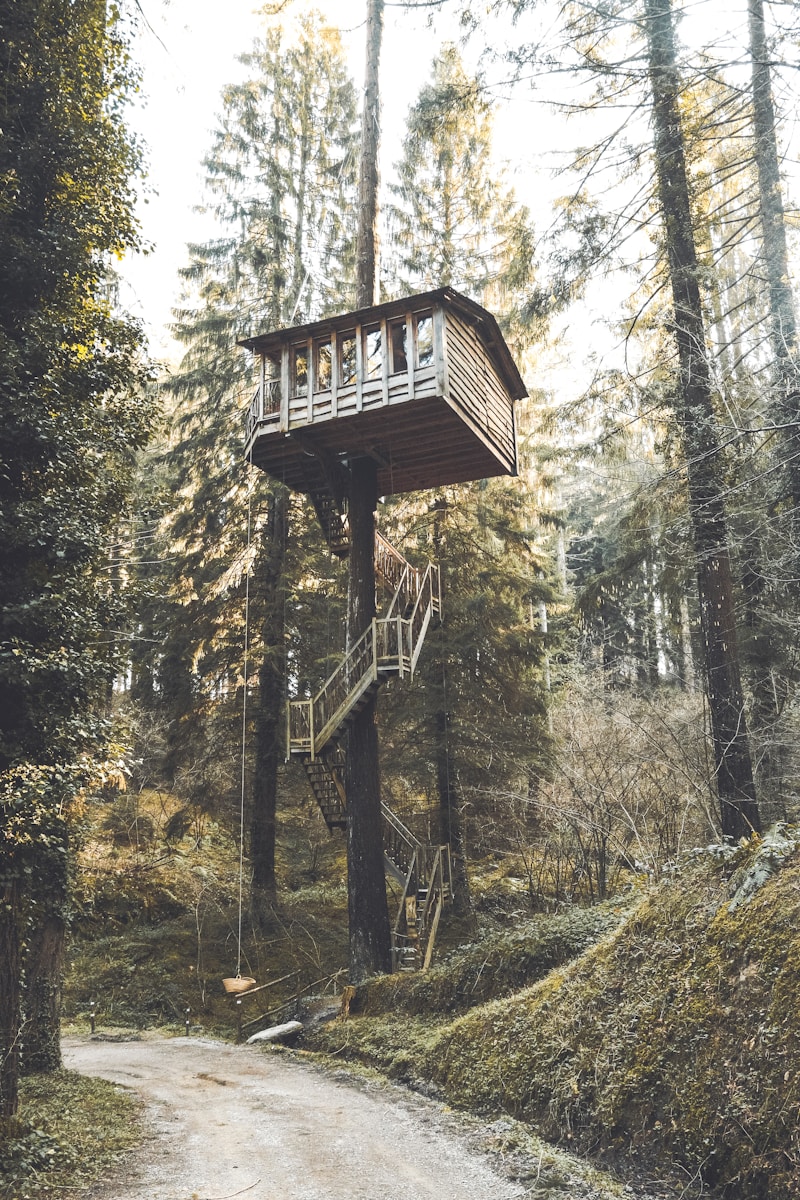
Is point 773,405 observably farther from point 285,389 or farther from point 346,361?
point 285,389

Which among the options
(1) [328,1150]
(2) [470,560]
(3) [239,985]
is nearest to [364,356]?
(2) [470,560]

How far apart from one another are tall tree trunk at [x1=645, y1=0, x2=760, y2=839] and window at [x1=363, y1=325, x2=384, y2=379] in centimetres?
412

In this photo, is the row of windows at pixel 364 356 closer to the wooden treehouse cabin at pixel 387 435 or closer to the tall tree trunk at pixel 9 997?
the wooden treehouse cabin at pixel 387 435

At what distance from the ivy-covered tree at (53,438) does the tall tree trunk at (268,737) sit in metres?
6.95

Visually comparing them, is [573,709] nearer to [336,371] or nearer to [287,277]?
[336,371]

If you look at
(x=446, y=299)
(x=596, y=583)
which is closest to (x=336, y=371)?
(x=446, y=299)

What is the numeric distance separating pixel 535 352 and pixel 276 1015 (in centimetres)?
1424

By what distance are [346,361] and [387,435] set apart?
130cm

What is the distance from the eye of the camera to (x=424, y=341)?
11.5 meters

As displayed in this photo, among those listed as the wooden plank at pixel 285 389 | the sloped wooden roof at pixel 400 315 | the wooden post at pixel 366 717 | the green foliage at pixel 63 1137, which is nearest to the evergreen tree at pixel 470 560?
the wooden post at pixel 366 717

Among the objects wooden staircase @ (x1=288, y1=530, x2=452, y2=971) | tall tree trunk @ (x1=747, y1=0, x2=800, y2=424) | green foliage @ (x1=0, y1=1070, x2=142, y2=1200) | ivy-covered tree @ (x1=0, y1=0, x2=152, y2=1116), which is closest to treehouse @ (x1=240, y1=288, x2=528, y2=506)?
wooden staircase @ (x1=288, y1=530, x2=452, y2=971)

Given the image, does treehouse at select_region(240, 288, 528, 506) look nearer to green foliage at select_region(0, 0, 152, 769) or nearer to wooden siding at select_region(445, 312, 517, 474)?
wooden siding at select_region(445, 312, 517, 474)

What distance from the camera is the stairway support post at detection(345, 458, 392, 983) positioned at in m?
12.0

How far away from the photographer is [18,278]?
25.9ft
